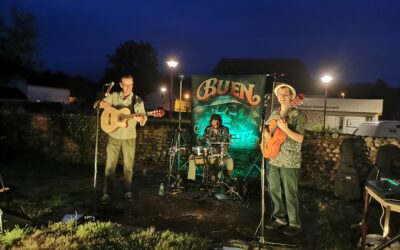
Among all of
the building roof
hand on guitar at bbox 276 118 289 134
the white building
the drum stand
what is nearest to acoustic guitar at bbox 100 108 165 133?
the drum stand

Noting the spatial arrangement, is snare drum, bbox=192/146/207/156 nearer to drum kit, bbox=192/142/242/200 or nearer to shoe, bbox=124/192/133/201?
drum kit, bbox=192/142/242/200

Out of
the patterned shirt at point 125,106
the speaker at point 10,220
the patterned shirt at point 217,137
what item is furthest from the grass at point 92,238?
the patterned shirt at point 217,137

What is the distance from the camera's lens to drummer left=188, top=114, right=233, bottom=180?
667 centimetres

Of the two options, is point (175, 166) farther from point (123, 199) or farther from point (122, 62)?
point (122, 62)

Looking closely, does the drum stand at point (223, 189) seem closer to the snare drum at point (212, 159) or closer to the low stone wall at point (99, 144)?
the snare drum at point (212, 159)

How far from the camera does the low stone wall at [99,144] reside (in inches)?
314

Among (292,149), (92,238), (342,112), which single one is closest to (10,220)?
(92,238)

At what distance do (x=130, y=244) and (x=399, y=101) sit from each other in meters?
37.9

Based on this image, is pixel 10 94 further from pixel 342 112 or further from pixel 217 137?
pixel 217 137

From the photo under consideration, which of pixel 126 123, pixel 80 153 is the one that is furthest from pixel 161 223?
pixel 80 153

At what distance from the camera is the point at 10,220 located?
4398mm

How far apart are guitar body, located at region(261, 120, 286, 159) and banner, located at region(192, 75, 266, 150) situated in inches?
104

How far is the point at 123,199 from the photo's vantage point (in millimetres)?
6355

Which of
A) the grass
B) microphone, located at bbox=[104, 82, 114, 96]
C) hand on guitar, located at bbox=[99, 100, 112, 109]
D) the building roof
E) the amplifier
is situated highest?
the building roof
